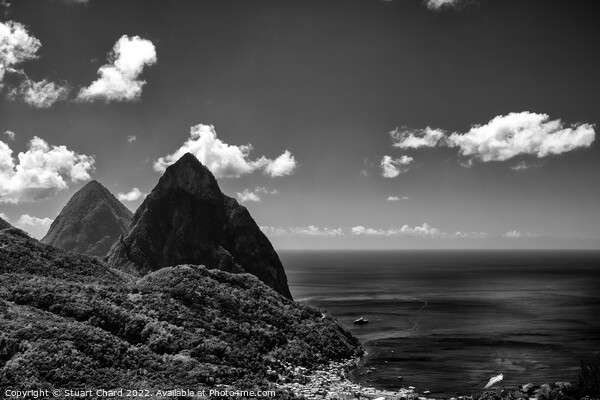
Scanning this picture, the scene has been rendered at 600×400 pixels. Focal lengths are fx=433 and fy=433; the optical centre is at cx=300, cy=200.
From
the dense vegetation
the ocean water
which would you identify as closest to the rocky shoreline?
the dense vegetation

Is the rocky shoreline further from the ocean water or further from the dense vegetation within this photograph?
the ocean water

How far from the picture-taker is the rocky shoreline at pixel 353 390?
54562 mm

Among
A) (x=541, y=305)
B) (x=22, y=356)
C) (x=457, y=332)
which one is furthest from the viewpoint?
(x=541, y=305)

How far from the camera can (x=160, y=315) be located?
74.1m

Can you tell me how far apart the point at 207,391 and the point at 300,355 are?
1034 inches

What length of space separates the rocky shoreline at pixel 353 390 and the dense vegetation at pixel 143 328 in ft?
12.2

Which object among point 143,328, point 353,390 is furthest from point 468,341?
point 143,328

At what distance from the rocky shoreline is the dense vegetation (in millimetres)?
3709

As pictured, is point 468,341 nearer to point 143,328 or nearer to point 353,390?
point 353,390

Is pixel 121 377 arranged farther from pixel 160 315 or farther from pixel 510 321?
pixel 510 321

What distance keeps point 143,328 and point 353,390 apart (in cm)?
3391

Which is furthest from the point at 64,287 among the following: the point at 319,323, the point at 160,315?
the point at 319,323

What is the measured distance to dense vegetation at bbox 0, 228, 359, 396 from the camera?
5316cm

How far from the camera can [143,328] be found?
225 ft
